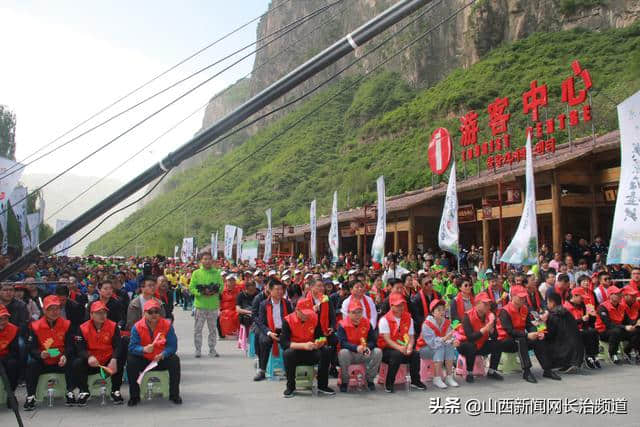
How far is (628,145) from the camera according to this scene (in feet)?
27.6

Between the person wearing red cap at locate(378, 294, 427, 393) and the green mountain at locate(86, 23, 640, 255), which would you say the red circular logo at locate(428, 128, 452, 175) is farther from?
the person wearing red cap at locate(378, 294, 427, 393)

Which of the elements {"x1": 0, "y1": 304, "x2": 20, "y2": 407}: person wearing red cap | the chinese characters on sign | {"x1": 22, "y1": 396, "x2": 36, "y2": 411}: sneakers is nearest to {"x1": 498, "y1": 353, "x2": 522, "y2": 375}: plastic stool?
{"x1": 22, "y1": 396, "x2": 36, "y2": 411}: sneakers

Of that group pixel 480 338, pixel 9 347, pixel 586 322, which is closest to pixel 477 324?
pixel 480 338

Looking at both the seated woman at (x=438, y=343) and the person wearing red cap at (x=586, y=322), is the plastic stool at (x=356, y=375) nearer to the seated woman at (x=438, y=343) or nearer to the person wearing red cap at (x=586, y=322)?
the seated woman at (x=438, y=343)

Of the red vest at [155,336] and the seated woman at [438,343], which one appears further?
A: the seated woman at [438,343]

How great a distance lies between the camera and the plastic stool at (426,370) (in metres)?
7.58

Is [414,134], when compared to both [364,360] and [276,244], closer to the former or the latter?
[276,244]

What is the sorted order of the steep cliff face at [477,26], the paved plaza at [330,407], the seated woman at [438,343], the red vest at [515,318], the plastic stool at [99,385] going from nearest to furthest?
the paved plaza at [330,407] < the plastic stool at [99,385] < the seated woman at [438,343] < the red vest at [515,318] < the steep cliff face at [477,26]

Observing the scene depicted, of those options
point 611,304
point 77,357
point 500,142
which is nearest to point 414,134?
point 500,142

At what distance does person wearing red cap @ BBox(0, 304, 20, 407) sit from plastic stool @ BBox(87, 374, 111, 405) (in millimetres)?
897

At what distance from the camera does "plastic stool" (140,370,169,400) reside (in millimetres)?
6480

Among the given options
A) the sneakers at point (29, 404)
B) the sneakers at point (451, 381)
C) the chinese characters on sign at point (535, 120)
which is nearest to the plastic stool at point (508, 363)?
the sneakers at point (451, 381)

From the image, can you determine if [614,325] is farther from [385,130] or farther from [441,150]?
[385,130]

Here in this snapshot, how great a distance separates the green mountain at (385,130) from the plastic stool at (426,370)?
1750 centimetres
